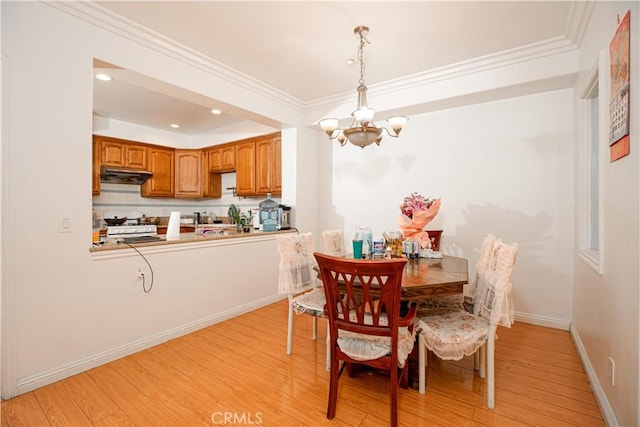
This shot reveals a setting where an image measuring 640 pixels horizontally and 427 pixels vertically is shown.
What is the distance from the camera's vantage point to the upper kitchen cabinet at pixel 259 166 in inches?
177

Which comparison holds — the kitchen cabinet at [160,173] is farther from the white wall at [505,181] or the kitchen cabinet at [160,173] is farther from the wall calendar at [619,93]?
the wall calendar at [619,93]

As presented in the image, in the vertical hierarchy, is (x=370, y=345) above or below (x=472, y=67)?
below

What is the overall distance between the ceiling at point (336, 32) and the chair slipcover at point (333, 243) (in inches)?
69.4

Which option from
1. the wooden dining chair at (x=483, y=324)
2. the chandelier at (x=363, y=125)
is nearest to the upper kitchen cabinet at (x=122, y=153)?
the chandelier at (x=363, y=125)

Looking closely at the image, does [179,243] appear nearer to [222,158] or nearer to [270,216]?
[270,216]

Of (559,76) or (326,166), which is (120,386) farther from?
(559,76)

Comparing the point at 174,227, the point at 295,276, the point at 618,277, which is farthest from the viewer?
the point at 174,227

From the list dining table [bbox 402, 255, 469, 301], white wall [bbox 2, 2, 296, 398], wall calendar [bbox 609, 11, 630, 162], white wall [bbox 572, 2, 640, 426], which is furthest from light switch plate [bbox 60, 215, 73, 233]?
wall calendar [bbox 609, 11, 630, 162]

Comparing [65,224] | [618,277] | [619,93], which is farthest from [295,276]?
[619,93]

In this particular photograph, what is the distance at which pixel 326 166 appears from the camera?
4.40 m

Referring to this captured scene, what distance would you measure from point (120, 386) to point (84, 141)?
5.67ft

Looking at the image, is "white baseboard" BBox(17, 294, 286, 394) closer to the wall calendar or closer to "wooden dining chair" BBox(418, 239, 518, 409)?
"wooden dining chair" BBox(418, 239, 518, 409)

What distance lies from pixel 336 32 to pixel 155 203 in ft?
15.7

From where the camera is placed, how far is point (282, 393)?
1.89 meters
